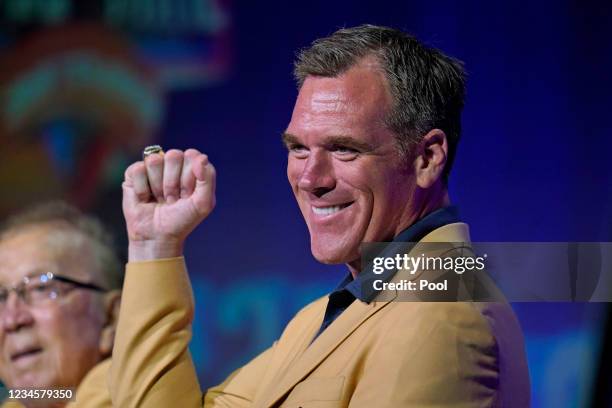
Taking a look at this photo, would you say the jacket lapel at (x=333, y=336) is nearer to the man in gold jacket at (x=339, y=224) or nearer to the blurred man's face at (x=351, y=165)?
the man in gold jacket at (x=339, y=224)

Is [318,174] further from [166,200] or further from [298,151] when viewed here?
[166,200]

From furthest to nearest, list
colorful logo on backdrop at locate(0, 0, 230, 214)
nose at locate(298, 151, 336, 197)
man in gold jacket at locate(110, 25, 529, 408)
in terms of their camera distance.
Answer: colorful logo on backdrop at locate(0, 0, 230, 214) < nose at locate(298, 151, 336, 197) < man in gold jacket at locate(110, 25, 529, 408)

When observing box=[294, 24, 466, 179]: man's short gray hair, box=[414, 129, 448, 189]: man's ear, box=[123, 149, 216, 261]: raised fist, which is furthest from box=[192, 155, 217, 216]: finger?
box=[414, 129, 448, 189]: man's ear

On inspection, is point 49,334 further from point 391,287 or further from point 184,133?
point 391,287

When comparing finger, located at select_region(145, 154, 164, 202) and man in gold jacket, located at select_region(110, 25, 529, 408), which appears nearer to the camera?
man in gold jacket, located at select_region(110, 25, 529, 408)

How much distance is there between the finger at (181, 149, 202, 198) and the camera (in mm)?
2104

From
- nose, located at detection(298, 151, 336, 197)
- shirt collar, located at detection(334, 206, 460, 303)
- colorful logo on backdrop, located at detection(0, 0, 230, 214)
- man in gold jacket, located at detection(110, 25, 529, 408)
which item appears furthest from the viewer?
colorful logo on backdrop, located at detection(0, 0, 230, 214)

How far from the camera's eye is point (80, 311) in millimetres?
2637

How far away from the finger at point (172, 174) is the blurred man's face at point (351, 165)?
0.87 ft

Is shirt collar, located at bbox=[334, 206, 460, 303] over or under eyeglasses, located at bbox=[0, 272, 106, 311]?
over

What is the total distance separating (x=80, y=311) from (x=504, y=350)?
1304mm

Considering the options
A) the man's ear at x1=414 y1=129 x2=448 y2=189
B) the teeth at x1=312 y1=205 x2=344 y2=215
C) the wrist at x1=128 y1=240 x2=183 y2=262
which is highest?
the man's ear at x1=414 y1=129 x2=448 y2=189

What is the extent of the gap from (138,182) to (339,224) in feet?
1.52

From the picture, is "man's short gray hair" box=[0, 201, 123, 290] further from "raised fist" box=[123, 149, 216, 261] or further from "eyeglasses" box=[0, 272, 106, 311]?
"raised fist" box=[123, 149, 216, 261]
